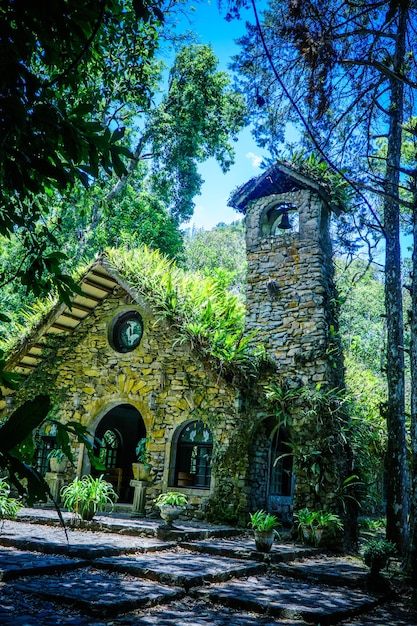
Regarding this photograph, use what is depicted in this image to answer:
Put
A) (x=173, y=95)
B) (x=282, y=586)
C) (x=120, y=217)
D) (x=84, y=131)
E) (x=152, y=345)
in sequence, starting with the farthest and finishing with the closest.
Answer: (x=120, y=217), (x=173, y=95), (x=152, y=345), (x=282, y=586), (x=84, y=131)

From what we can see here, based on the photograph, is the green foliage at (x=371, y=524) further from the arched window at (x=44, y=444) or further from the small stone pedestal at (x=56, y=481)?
the arched window at (x=44, y=444)

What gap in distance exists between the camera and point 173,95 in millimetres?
17953

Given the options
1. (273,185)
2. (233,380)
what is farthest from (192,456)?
(273,185)

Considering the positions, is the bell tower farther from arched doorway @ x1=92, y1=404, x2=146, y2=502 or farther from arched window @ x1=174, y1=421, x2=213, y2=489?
arched doorway @ x1=92, y1=404, x2=146, y2=502

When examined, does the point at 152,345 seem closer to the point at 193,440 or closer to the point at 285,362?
the point at 193,440

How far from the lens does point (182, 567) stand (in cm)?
634

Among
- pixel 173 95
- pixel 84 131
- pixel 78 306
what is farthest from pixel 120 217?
pixel 84 131

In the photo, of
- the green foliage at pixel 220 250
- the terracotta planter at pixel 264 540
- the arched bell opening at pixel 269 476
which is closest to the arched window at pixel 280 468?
the arched bell opening at pixel 269 476

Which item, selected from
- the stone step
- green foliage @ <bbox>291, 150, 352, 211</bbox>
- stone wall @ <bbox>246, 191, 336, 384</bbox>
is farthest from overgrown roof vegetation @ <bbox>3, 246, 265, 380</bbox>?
the stone step

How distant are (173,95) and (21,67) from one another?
56.7 feet

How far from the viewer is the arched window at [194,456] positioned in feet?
36.9

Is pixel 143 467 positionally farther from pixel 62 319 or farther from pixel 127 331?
pixel 62 319

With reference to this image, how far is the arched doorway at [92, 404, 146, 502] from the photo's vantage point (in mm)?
14195

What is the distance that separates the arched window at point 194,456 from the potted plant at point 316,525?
2.51m
